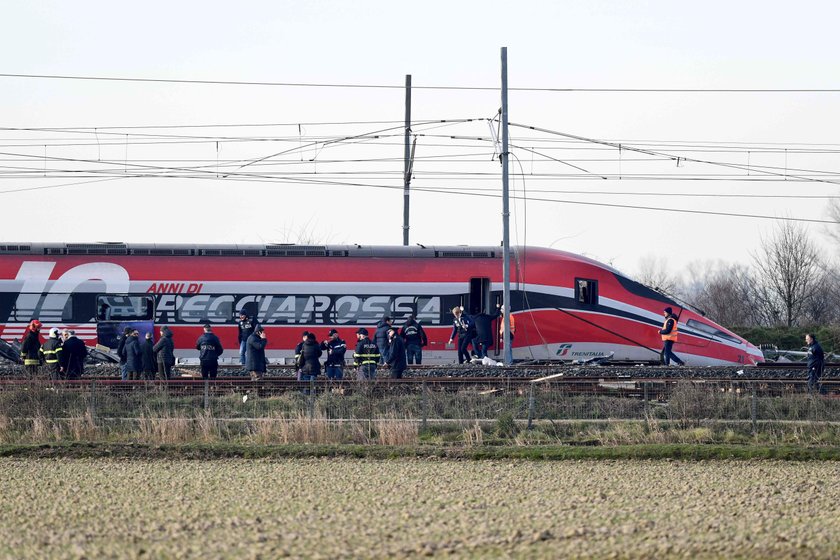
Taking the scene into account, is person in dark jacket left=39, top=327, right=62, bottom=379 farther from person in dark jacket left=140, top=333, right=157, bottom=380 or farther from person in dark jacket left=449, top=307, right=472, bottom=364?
person in dark jacket left=449, top=307, right=472, bottom=364

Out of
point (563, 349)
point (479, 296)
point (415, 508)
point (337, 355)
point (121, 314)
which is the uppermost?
point (479, 296)

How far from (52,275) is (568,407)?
634 inches

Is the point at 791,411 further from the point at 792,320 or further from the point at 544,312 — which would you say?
the point at 792,320

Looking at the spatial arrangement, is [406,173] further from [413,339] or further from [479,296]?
[413,339]

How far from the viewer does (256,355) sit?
2698cm

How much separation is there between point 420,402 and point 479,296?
10.6 metres

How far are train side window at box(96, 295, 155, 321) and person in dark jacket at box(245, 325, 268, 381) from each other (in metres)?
5.80

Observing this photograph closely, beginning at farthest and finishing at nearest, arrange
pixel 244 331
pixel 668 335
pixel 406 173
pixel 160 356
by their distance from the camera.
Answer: pixel 406 173 → pixel 668 335 → pixel 244 331 → pixel 160 356

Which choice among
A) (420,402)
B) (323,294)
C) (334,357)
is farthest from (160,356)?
(420,402)

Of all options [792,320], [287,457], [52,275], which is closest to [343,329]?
[52,275]

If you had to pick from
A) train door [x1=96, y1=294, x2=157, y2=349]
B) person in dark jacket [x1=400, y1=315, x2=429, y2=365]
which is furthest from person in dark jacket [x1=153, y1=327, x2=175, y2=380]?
person in dark jacket [x1=400, y1=315, x2=429, y2=365]

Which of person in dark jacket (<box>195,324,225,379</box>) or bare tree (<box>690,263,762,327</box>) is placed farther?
bare tree (<box>690,263,762,327</box>)

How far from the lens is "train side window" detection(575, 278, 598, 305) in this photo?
3228 cm

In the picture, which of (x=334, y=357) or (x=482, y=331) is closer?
(x=334, y=357)
